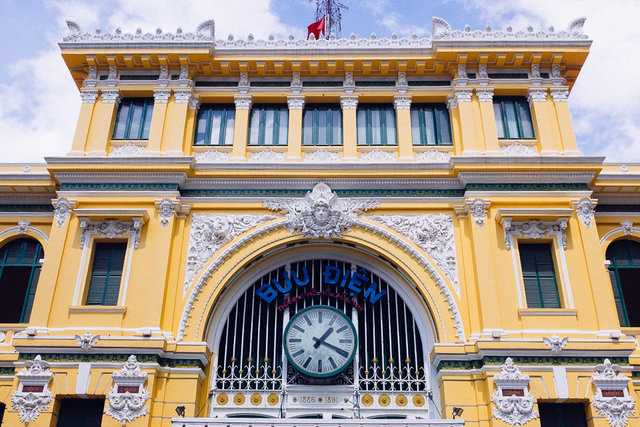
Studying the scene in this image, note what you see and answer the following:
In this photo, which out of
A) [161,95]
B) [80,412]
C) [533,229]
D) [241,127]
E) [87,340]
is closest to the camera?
[87,340]

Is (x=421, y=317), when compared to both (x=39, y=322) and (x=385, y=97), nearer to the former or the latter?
(x=385, y=97)

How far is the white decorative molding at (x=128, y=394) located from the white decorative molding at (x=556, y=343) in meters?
11.5

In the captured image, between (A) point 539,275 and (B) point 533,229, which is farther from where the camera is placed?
(B) point 533,229

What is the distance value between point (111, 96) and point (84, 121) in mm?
1330

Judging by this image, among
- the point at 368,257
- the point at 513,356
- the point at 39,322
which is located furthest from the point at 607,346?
the point at 39,322

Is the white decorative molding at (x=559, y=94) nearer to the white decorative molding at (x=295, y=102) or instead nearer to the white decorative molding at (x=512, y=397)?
the white decorative molding at (x=295, y=102)

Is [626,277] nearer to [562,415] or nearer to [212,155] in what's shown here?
[562,415]

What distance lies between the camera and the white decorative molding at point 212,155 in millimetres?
21583

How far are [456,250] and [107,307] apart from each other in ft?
36.1

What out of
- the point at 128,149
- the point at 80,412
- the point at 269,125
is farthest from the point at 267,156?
the point at 80,412

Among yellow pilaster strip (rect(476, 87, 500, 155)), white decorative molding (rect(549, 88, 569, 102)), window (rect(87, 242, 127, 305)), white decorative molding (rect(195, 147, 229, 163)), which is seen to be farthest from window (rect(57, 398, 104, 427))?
white decorative molding (rect(549, 88, 569, 102))

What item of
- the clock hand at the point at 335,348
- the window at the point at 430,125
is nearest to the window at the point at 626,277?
the window at the point at 430,125

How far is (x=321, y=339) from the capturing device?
757 inches

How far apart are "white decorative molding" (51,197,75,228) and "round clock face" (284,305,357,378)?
8.02m
